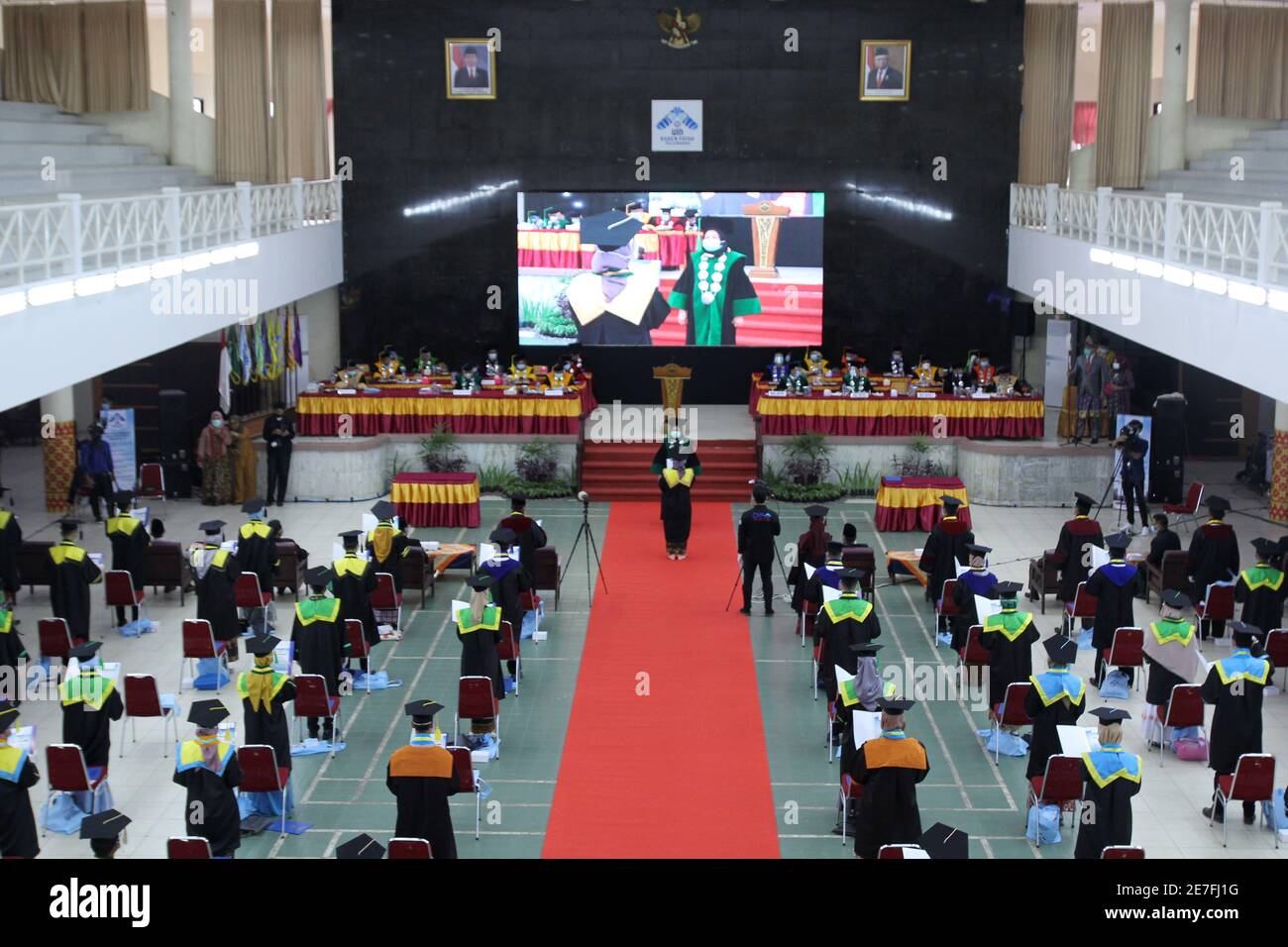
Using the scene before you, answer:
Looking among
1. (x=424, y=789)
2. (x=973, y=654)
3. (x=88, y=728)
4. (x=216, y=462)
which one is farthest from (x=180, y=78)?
(x=424, y=789)

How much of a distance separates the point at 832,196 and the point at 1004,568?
1066 centimetres

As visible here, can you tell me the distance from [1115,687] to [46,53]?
22.0m

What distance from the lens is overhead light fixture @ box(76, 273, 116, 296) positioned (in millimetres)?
16344

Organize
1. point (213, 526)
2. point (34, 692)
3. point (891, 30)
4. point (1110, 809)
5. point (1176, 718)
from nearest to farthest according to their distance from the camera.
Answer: point (1110, 809), point (1176, 718), point (34, 692), point (213, 526), point (891, 30)

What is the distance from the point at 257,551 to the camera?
58.8 ft

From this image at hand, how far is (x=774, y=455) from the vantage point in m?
25.6

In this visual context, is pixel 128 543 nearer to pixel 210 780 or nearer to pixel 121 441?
pixel 121 441

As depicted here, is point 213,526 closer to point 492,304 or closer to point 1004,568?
point 1004,568

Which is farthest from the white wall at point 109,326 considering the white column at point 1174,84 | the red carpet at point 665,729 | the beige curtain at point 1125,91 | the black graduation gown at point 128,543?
the white column at point 1174,84

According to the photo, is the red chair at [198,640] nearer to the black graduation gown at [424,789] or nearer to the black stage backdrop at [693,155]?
the black graduation gown at [424,789]

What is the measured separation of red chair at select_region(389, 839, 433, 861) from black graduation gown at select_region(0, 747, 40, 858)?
2.80 metres

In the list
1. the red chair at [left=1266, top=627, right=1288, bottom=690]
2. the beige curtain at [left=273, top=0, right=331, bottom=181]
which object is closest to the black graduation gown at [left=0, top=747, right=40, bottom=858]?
the red chair at [left=1266, top=627, right=1288, bottom=690]

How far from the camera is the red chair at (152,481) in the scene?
2494 cm
